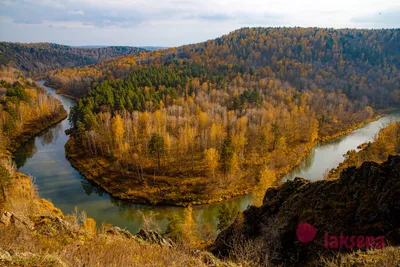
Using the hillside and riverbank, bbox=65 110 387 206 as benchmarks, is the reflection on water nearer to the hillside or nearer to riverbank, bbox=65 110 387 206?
riverbank, bbox=65 110 387 206

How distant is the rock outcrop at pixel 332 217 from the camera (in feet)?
A: 38.3

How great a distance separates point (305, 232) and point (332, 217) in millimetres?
1597

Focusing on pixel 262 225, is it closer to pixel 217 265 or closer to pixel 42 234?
pixel 217 265

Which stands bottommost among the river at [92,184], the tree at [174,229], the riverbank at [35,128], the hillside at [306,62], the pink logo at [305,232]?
the river at [92,184]

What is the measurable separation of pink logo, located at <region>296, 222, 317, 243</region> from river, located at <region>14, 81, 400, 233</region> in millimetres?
12187

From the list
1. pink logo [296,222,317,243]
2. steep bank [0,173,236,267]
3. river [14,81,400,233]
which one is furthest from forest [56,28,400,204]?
steep bank [0,173,236,267]

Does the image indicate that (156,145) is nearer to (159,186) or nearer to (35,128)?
(159,186)

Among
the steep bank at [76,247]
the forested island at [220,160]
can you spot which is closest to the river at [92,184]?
the forested island at [220,160]

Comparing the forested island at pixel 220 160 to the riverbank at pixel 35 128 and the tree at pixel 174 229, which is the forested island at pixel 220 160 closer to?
the tree at pixel 174 229

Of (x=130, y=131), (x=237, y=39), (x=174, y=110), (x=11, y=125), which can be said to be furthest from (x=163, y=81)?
(x=237, y=39)

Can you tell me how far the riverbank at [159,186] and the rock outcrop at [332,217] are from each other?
13.0 m

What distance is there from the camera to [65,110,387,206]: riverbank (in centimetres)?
3431

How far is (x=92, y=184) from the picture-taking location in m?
39.1

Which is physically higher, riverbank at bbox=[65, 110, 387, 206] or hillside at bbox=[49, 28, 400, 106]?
hillside at bbox=[49, 28, 400, 106]
